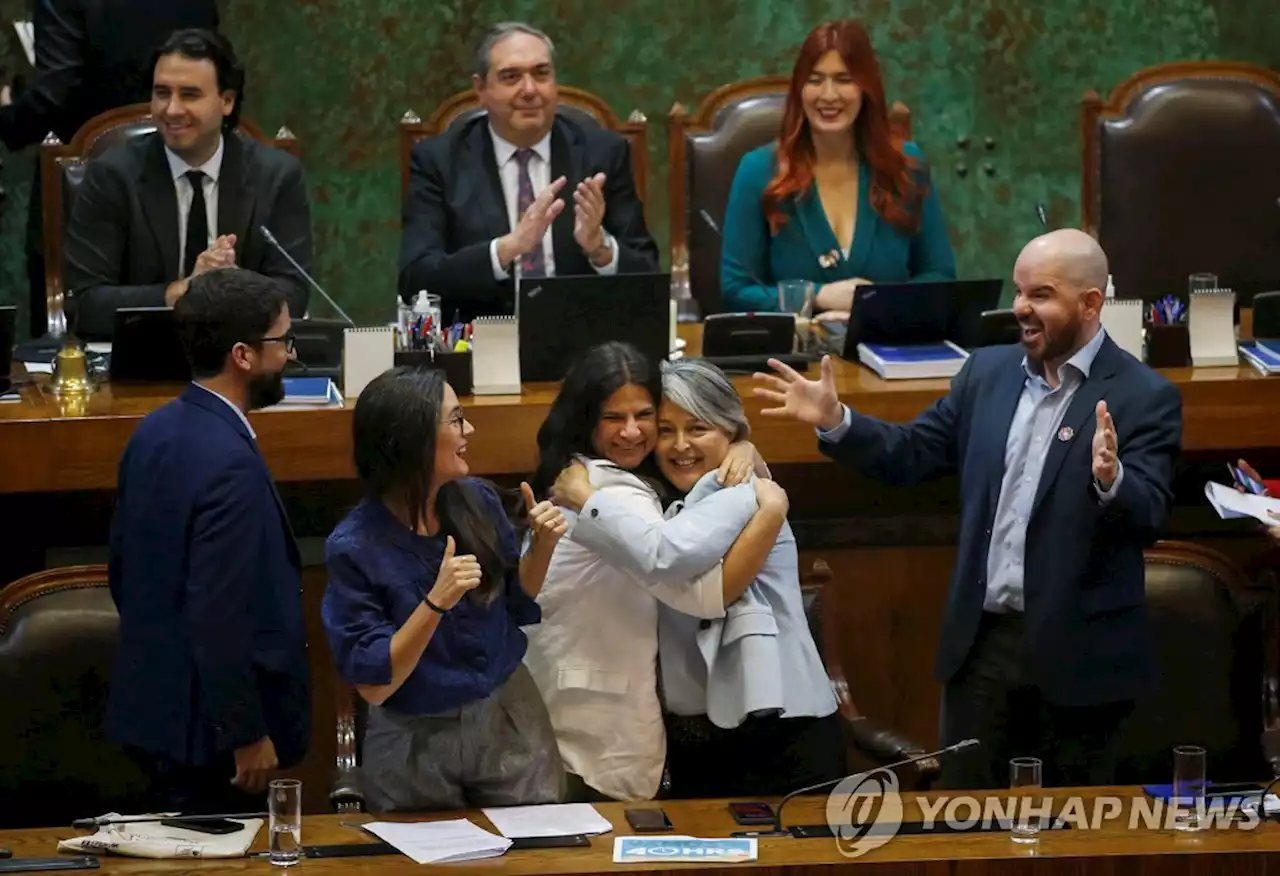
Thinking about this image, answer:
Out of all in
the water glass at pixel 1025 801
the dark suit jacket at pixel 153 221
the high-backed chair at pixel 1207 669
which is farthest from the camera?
the dark suit jacket at pixel 153 221

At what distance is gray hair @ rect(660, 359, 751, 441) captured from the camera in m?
3.48

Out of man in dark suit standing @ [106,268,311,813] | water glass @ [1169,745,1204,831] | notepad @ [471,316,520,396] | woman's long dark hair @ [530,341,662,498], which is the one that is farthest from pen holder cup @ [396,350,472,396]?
water glass @ [1169,745,1204,831]

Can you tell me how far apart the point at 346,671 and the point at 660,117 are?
3.64 m

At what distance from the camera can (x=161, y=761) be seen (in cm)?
330

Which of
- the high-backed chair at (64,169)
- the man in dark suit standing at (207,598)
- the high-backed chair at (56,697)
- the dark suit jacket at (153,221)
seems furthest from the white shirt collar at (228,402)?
the high-backed chair at (64,169)

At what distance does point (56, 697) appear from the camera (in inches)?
136

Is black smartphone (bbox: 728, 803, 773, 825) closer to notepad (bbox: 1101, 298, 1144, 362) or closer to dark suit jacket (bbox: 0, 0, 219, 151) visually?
notepad (bbox: 1101, 298, 1144, 362)

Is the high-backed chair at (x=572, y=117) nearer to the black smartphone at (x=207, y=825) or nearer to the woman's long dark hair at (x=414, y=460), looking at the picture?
the woman's long dark hair at (x=414, y=460)

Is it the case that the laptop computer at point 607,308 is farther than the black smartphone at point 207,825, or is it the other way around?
the laptop computer at point 607,308

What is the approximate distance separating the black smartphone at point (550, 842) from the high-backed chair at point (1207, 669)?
122cm

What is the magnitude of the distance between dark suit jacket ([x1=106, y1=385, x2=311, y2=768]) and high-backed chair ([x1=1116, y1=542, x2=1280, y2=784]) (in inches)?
60.1

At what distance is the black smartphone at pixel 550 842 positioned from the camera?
2875mm

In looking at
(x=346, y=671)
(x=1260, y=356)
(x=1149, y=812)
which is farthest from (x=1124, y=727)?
(x=346, y=671)

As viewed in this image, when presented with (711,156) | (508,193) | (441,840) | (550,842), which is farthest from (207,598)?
(711,156)
